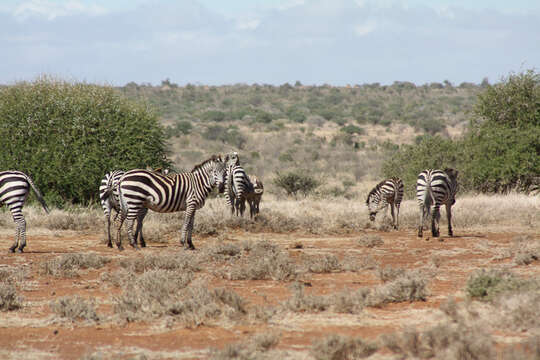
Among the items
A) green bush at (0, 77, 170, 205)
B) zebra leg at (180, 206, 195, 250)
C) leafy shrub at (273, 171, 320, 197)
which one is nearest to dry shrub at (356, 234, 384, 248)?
zebra leg at (180, 206, 195, 250)

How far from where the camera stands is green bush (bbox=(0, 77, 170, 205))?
21.4 meters

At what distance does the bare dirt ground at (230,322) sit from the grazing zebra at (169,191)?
0.85 m

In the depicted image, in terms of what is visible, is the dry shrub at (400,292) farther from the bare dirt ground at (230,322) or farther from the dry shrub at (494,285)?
the dry shrub at (494,285)

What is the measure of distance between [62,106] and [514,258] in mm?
15470

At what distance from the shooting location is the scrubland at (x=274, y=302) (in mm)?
6812

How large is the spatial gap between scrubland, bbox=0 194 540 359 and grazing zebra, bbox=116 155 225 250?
995 millimetres

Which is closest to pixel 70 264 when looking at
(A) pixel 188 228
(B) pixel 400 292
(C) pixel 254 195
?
(A) pixel 188 228

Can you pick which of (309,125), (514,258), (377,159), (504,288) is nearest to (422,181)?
(514,258)

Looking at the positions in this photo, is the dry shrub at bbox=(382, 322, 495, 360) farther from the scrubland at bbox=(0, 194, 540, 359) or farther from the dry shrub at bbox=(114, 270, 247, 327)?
the dry shrub at bbox=(114, 270, 247, 327)

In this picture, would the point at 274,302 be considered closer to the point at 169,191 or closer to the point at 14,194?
the point at 169,191

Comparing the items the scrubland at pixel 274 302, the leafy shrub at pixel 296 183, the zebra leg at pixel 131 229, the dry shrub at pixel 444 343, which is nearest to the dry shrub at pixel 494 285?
the scrubland at pixel 274 302

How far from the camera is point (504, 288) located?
848cm

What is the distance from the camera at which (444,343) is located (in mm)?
6520

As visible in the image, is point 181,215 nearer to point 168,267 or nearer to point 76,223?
point 76,223
